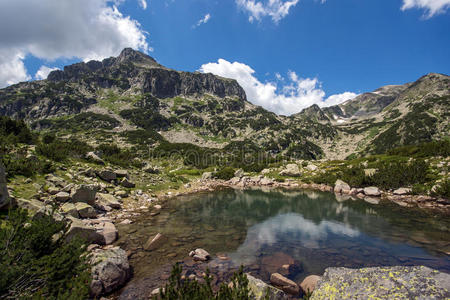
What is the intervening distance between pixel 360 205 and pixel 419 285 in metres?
22.5

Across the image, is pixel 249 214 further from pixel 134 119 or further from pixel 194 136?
pixel 134 119

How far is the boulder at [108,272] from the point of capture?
650 centimetres

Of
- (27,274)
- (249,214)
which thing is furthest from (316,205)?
(27,274)

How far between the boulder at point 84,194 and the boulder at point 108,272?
28.2 ft

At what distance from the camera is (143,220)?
600 inches

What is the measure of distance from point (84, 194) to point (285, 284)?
14.9 metres

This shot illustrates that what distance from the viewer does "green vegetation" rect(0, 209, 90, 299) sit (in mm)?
3860

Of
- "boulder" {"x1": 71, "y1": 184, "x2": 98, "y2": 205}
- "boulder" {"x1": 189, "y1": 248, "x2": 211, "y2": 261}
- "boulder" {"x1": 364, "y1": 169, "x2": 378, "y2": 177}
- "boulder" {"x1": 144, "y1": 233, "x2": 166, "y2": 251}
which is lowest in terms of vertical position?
"boulder" {"x1": 144, "y1": 233, "x2": 166, "y2": 251}

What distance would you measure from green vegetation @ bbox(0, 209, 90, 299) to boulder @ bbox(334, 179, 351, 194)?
35.8 meters

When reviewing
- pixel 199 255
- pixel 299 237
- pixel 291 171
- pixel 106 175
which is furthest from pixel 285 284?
pixel 291 171

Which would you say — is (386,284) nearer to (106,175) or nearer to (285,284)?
(285,284)

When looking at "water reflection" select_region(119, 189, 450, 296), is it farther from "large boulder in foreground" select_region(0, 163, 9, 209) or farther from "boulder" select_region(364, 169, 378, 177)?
"boulder" select_region(364, 169, 378, 177)

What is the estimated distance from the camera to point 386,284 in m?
4.62

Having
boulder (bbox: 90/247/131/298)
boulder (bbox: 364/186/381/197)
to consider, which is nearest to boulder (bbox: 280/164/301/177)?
boulder (bbox: 364/186/381/197)
